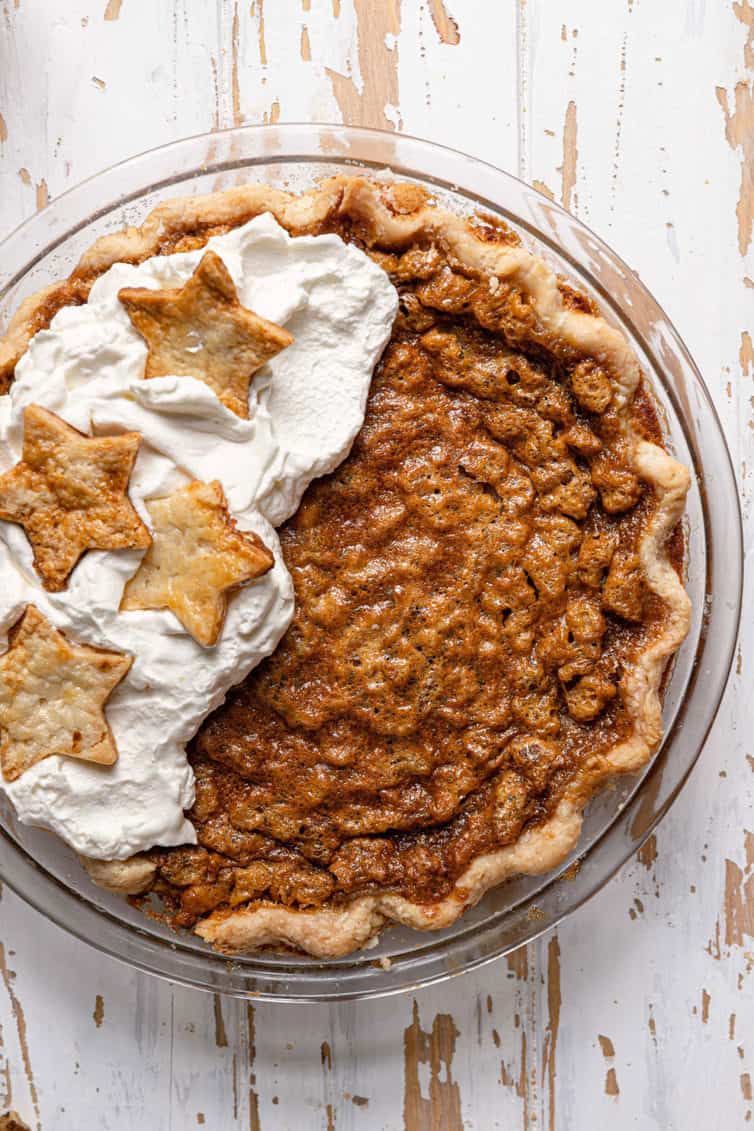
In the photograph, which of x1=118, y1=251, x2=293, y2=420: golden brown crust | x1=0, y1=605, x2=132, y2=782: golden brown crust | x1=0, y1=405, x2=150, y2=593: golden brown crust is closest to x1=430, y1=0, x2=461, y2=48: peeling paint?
x1=118, y1=251, x2=293, y2=420: golden brown crust

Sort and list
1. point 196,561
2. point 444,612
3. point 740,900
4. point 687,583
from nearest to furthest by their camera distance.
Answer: point 196,561 → point 444,612 → point 687,583 → point 740,900

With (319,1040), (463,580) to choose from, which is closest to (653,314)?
(463,580)

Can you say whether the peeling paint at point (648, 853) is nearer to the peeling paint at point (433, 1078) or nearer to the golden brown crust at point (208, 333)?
the peeling paint at point (433, 1078)

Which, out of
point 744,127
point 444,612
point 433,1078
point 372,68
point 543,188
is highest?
point 372,68

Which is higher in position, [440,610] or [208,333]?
[208,333]

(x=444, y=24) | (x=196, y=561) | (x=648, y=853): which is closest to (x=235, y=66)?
(x=444, y=24)

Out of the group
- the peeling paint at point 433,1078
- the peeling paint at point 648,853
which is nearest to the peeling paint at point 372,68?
the peeling paint at point 648,853

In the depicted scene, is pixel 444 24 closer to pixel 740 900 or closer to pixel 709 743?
pixel 709 743
